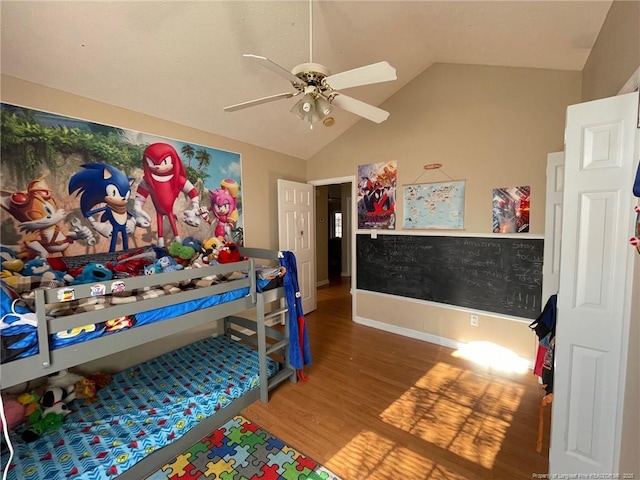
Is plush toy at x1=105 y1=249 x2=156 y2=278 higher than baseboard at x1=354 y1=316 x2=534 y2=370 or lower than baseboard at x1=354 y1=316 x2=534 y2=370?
higher

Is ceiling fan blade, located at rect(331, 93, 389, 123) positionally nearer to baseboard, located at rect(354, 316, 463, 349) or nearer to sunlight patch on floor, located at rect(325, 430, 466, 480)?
sunlight patch on floor, located at rect(325, 430, 466, 480)

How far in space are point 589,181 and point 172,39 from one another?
8.63 feet

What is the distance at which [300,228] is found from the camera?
13.0 feet

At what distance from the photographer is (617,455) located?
1.26 meters

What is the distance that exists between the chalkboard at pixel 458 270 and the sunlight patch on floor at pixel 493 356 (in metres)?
0.40

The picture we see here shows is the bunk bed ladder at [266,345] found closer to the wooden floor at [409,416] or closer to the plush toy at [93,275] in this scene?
the wooden floor at [409,416]

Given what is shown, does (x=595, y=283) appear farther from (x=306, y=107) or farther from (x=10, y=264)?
(x=10, y=264)

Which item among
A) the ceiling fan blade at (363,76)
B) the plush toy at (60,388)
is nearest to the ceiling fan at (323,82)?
the ceiling fan blade at (363,76)

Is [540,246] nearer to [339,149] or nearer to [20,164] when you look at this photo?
[339,149]

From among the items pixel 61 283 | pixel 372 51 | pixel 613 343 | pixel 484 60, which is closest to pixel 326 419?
pixel 613 343

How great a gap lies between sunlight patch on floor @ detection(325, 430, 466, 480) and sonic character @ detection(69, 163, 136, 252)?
2390 mm

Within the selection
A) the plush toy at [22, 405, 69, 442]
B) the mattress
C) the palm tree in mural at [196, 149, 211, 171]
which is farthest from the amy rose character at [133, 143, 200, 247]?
the plush toy at [22, 405, 69, 442]

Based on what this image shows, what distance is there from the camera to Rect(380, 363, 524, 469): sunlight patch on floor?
5.87 feet

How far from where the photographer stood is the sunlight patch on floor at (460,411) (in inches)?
70.4
